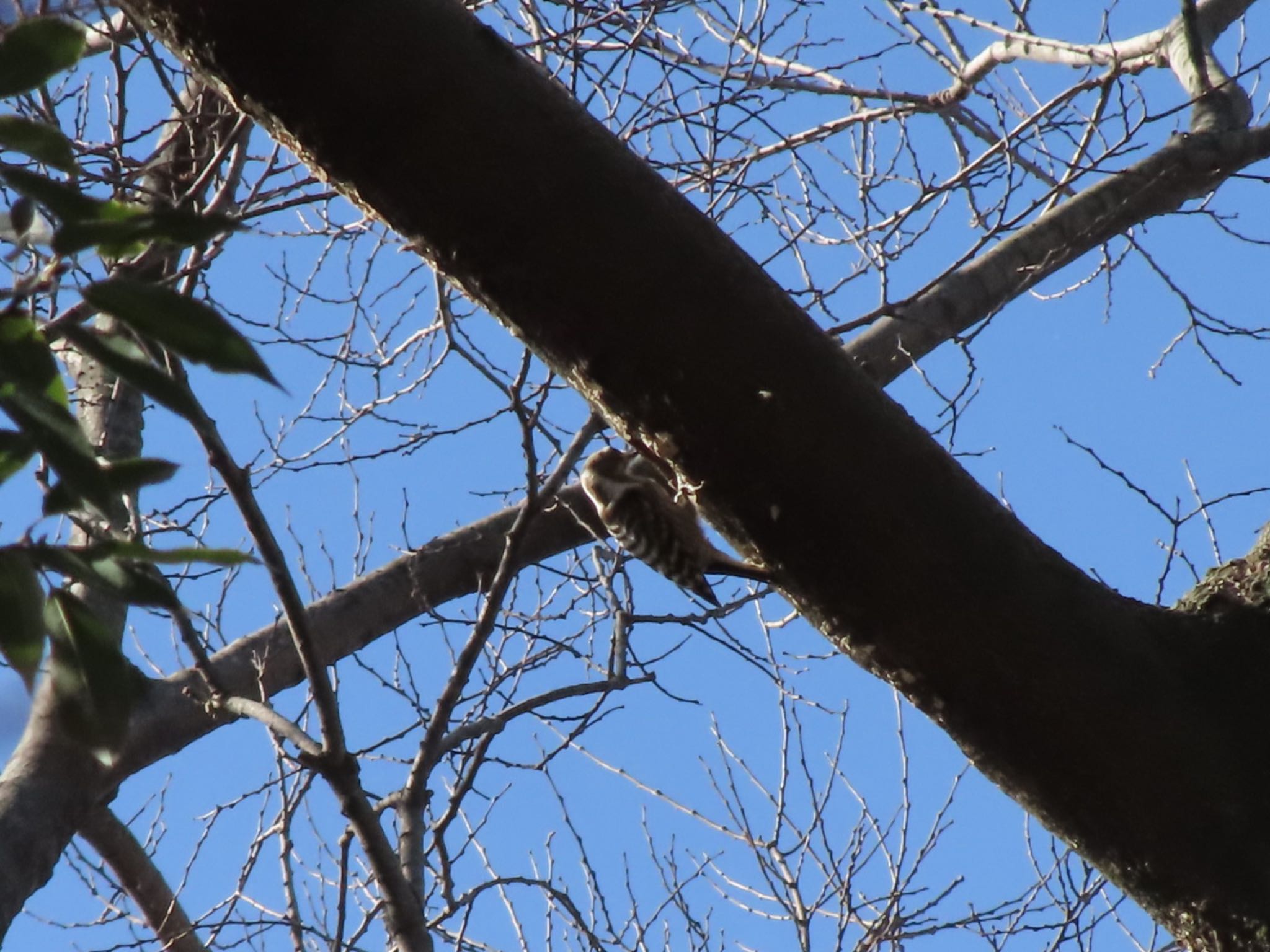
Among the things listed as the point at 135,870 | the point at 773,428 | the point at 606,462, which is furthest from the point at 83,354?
the point at 135,870

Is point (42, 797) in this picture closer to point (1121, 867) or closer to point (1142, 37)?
point (1121, 867)

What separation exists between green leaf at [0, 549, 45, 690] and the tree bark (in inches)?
30.6

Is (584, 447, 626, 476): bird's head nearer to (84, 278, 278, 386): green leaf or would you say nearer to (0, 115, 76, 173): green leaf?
(0, 115, 76, 173): green leaf

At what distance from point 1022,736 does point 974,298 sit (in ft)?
7.30

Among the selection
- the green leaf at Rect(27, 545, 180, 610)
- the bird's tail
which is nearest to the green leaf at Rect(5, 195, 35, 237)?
the green leaf at Rect(27, 545, 180, 610)

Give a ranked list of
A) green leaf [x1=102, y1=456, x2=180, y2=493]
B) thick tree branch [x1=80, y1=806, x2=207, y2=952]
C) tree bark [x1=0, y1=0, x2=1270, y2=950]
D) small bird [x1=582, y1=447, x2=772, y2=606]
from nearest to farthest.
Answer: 1. green leaf [x1=102, y1=456, x2=180, y2=493]
2. tree bark [x1=0, y1=0, x2=1270, y2=950]
3. small bird [x1=582, y1=447, x2=772, y2=606]
4. thick tree branch [x1=80, y1=806, x2=207, y2=952]

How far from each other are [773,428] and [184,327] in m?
0.86

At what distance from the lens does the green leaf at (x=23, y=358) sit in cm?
95

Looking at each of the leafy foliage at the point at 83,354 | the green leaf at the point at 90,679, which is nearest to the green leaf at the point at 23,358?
the leafy foliage at the point at 83,354

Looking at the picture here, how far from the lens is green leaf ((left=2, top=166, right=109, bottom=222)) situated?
968 mm

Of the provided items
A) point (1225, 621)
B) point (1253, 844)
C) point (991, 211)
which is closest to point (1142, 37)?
point (991, 211)

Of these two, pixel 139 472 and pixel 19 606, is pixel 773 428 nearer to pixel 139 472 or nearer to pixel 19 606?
pixel 139 472

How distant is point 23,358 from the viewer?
957mm

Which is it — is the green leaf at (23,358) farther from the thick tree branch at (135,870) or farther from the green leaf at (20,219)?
the thick tree branch at (135,870)
